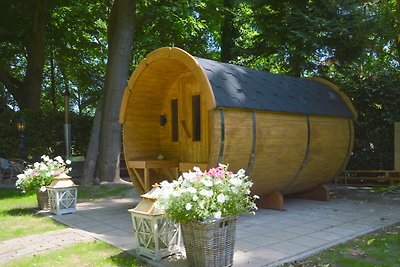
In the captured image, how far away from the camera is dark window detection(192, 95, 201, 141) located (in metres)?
7.54

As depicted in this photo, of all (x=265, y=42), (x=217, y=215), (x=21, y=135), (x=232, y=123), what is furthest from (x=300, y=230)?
A: (x=21, y=135)

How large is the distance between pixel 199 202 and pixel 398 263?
226cm

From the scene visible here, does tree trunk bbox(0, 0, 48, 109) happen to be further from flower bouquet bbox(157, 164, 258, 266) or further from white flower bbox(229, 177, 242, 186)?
white flower bbox(229, 177, 242, 186)

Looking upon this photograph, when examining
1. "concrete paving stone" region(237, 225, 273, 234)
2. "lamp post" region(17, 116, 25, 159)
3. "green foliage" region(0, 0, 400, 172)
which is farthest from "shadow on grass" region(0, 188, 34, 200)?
"concrete paving stone" region(237, 225, 273, 234)

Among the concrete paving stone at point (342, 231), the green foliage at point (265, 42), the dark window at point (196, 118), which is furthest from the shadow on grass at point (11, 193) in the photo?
the concrete paving stone at point (342, 231)

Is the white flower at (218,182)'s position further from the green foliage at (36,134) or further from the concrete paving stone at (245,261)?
the green foliage at (36,134)

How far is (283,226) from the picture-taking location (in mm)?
6098

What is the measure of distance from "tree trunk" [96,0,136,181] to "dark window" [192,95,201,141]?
15.4 ft

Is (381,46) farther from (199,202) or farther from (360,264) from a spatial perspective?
(199,202)

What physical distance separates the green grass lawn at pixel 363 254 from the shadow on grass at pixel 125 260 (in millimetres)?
1661

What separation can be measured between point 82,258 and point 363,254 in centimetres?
320

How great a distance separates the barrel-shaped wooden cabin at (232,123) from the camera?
20.7 ft

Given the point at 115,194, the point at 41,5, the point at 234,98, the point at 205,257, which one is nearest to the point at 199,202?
the point at 205,257

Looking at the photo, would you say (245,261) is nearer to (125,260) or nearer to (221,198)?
(221,198)
